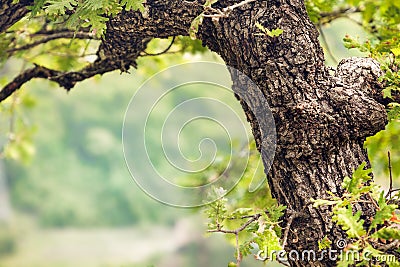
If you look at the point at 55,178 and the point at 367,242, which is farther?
the point at 55,178

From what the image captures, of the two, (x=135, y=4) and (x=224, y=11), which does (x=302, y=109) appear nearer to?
(x=224, y=11)

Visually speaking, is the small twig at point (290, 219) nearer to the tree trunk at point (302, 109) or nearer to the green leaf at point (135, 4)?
the tree trunk at point (302, 109)

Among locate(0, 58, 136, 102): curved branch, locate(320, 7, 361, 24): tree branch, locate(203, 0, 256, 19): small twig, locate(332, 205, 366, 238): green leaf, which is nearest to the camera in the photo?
locate(332, 205, 366, 238): green leaf

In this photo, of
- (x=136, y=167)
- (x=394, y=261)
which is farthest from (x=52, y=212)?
(x=394, y=261)

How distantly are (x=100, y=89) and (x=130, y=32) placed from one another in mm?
5511

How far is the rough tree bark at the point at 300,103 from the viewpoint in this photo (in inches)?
39.4

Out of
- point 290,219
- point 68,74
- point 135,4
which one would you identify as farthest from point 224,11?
point 68,74

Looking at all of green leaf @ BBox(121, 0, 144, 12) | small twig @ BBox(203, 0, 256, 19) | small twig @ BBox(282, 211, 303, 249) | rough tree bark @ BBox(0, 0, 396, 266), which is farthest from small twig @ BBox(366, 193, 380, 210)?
green leaf @ BBox(121, 0, 144, 12)

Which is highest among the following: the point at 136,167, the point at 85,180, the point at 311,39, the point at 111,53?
the point at 85,180

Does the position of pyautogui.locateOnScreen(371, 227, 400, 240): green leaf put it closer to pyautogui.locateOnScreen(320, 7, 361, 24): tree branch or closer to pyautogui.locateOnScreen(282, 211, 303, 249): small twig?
pyautogui.locateOnScreen(282, 211, 303, 249): small twig

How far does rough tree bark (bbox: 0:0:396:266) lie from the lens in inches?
39.4

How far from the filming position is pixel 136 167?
1.23 m

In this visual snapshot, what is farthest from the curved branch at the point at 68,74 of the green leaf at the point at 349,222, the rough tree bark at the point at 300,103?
the green leaf at the point at 349,222

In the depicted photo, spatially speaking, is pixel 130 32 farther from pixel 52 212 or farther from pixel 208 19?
pixel 52 212
